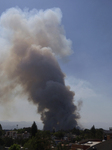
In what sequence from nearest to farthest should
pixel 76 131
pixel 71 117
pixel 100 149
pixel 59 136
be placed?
1. pixel 100 149
2. pixel 59 136
3. pixel 76 131
4. pixel 71 117

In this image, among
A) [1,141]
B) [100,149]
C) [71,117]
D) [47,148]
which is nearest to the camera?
[100,149]

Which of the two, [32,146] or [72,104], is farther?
[72,104]

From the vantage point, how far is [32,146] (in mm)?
28250

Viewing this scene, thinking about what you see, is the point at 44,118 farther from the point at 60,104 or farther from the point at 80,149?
the point at 80,149

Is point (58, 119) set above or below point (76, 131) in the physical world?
above

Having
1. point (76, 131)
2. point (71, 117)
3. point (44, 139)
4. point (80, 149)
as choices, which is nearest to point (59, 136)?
point (76, 131)

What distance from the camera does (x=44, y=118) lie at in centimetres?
9294

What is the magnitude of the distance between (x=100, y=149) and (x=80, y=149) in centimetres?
235

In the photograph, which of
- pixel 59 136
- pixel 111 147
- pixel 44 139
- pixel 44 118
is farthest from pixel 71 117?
pixel 111 147

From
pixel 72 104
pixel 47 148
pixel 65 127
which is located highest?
pixel 72 104

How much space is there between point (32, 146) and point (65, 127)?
6237 cm

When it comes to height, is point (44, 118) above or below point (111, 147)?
above

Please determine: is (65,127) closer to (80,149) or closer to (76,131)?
(76,131)

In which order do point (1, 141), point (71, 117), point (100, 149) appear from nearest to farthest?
point (100, 149)
point (1, 141)
point (71, 117)
